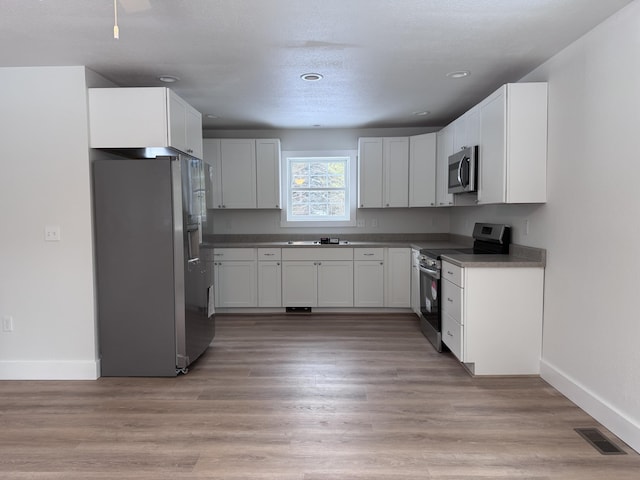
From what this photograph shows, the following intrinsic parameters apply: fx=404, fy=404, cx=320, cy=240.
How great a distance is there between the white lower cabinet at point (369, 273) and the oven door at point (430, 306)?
835 millimetres

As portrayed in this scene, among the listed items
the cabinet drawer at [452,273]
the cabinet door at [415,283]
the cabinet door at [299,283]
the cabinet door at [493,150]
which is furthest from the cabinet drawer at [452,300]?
the cabinet door at [299,283]

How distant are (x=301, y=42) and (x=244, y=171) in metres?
2.78

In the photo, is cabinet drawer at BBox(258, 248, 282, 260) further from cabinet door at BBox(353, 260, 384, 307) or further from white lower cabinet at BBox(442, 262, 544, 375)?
white lower cabinet at BBox(442, 262, 544, 375)

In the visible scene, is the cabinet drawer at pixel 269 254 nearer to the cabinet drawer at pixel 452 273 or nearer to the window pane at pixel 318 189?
the window pane at pixel 318 189

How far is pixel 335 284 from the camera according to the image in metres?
5.12

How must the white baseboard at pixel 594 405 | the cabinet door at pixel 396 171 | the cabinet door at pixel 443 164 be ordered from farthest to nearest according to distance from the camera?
the cabinet door at pixel 396 171
the cabinet door at pixel 443 164
the white baseboard at pixel 594 405

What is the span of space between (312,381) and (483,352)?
135 centimetres

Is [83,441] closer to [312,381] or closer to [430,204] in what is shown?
[312,381]

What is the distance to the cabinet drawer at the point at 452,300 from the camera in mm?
3219

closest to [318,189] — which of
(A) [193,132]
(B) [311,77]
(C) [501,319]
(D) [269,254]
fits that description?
(D) [269,254]

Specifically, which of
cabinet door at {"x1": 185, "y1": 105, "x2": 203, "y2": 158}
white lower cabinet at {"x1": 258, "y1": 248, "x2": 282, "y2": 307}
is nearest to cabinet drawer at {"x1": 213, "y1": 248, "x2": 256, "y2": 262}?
white lower cabinet at {"x1": 258, "y1": 248, "x2": 282, "y2": 307}

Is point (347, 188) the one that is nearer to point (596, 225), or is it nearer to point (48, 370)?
point (596, 225)

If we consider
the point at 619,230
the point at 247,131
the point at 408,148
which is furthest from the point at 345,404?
the point at 247,131

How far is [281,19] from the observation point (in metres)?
2.37
